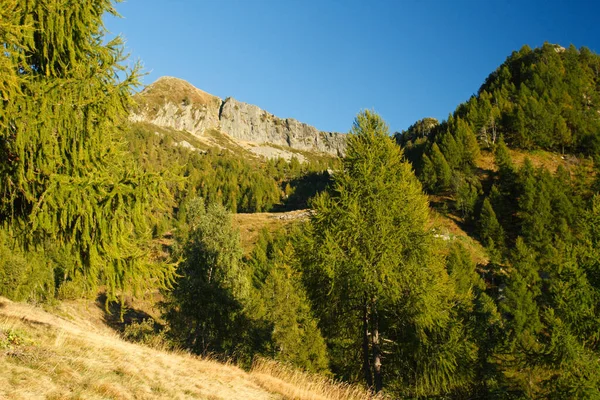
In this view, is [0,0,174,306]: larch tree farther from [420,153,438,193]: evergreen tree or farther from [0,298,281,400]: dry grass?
[420,153,438,193]: evergreen tree

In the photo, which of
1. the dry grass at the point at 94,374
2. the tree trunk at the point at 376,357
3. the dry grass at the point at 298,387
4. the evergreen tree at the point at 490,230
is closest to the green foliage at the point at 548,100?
the evergreen tree at the point at 490,230

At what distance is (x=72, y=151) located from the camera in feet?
21.0

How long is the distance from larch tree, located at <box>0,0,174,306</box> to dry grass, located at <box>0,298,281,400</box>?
1.23 m

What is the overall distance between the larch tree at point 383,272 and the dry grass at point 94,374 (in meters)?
3.89

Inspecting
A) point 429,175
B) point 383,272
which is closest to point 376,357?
point 383,272

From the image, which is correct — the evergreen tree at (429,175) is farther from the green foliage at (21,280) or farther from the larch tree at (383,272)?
the larch tree at (383,272)

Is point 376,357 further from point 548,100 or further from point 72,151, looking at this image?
point 548,100

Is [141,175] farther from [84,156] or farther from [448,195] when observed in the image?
[448,195]

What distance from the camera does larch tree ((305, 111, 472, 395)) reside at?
10.1 m

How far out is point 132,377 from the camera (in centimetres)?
575

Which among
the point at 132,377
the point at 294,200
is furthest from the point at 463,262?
the point at 294,200

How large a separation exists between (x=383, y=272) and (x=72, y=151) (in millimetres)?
7764

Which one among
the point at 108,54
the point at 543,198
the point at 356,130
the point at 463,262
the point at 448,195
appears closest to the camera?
the point at 108,54

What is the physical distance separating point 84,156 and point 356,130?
8.60 m
